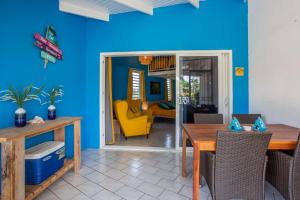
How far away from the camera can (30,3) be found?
8.41 ft

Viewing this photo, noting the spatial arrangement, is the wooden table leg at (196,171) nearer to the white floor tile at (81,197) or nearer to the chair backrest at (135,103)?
the white floor tile at (81,197)

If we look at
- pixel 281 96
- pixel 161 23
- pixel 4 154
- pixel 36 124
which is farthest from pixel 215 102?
pixel 4 154

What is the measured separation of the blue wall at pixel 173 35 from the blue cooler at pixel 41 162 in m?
1.64

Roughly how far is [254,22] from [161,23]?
1.74m

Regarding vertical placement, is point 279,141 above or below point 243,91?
below

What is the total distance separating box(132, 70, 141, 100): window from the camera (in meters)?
7.44

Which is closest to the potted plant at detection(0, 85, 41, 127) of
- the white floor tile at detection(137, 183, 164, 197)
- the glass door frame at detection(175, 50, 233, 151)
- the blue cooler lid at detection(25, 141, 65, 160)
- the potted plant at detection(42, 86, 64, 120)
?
the blue cooler lid at detection(25, 141, 65, 160)

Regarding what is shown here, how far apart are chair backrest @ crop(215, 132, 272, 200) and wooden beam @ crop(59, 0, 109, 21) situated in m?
3.21

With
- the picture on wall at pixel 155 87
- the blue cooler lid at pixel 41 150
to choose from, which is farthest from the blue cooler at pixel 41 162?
the picture on wall at pixel 155 87

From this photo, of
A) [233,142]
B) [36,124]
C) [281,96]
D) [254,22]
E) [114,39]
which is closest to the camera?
[233,142]

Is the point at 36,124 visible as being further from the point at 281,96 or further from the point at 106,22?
the point at 281,96

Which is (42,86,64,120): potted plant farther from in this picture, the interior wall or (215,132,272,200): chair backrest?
the interior wall

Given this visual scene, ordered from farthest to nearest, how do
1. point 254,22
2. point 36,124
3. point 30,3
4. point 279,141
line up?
1. point 254,22
2. point 30,3
3. point 36,124
4. point 279,141

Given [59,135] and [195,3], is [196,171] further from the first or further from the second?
[195,3]
